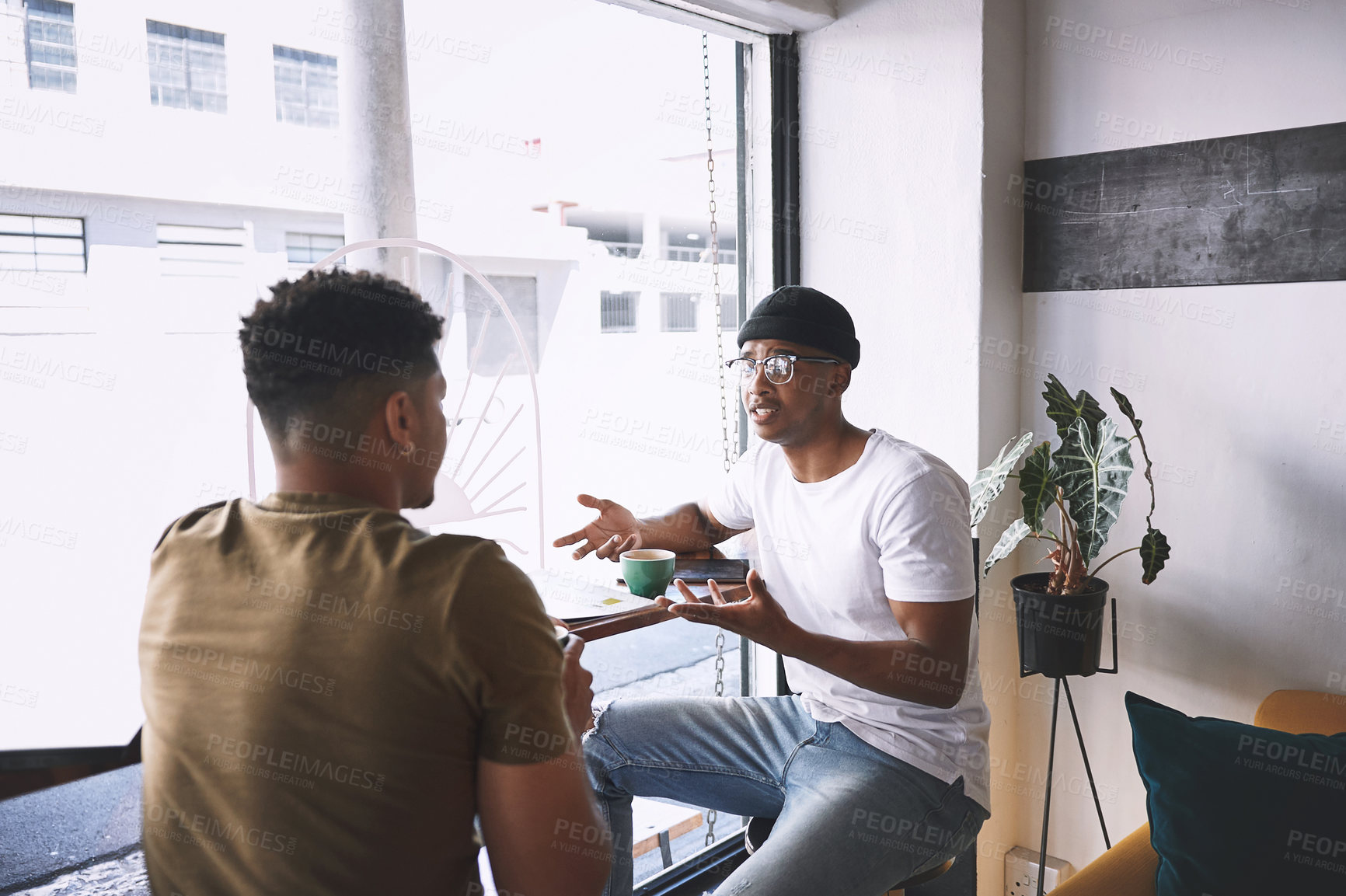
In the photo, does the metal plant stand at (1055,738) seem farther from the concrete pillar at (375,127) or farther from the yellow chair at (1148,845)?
the concrete pillar at (375,127)

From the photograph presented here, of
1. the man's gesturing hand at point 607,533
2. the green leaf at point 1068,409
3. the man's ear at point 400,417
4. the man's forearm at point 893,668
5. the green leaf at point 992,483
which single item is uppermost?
the man's ear at point 400,417

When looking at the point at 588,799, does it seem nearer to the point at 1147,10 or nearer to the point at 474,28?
the point at 474,28

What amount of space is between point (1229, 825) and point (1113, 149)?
156cm

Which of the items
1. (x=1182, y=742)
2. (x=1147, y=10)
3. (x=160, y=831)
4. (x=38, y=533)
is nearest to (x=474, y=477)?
(x=38, y=533)

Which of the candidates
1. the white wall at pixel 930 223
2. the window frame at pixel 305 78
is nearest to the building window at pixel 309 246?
the window frame at pixel 305 78

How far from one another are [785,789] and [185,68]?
164 cm

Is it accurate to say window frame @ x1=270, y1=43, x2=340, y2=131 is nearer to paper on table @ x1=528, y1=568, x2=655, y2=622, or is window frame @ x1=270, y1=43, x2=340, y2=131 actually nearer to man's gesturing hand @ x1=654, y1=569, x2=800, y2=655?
paper on table @ x1=528, y1=568, x2=655, y2=622

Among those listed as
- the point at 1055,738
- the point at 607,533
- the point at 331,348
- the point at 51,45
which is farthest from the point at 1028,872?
the point at 51,45

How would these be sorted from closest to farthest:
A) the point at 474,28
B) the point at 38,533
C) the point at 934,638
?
the point at 38,533
the point at 934,638
the point at 474,28

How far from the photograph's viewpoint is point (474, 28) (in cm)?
206

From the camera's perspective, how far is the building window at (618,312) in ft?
8.01

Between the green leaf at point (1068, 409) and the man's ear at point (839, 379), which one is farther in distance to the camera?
the green leaf at point (1068, 409)

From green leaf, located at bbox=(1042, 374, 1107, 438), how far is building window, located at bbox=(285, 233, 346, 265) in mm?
1544

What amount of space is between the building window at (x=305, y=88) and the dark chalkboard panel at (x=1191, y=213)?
1660 mm
